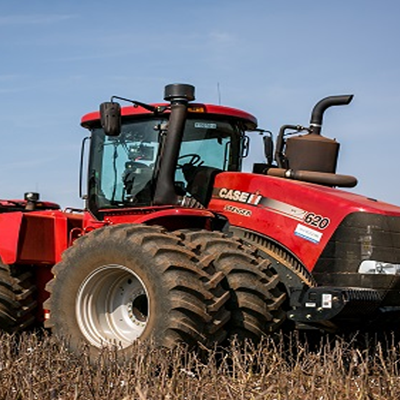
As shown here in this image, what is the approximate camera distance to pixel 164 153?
743cm

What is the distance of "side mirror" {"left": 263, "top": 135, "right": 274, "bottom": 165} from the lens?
27.1 feet

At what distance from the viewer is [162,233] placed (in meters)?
6.53

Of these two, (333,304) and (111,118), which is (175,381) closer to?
(333,304)

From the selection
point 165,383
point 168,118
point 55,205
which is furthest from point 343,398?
point 55,205

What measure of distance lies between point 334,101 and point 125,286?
8.76 feet

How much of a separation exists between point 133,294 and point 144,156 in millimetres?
1452


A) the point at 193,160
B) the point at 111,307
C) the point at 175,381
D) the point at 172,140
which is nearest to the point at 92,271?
the point at 111,307

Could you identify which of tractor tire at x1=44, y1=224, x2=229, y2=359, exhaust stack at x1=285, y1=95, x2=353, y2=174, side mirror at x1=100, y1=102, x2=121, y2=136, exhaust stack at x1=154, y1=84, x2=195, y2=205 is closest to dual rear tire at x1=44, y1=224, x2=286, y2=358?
tractor tire at x1=44, y1=224, x2=229, y2=359

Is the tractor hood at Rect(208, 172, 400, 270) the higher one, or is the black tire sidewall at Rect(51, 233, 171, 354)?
the tractor hood at Rect(208, 172, 400, 270)

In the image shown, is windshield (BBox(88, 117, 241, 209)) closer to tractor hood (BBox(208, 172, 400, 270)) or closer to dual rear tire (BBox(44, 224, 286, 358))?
tractor hood (BBox(208, 172, 400, 270))

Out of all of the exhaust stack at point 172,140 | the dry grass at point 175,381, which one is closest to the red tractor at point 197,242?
the exhaust stack at point 172,140

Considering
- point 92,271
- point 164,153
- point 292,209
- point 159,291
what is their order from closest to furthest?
point 159,291 → point 92,271 → point 292,209 → point 164,153

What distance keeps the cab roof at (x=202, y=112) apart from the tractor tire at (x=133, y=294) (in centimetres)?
142

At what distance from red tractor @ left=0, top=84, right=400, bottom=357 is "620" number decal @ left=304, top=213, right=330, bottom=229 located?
0.01m
